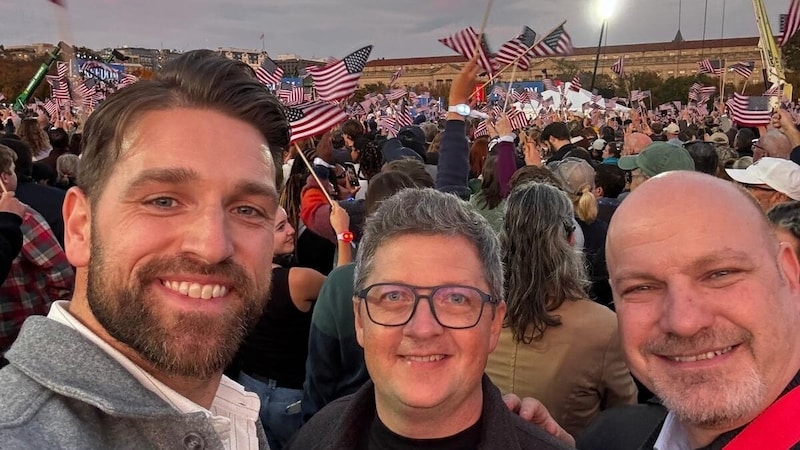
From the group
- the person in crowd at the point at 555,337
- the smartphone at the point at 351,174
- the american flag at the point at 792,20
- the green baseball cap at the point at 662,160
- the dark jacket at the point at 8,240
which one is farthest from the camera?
the american flag at the point at 792,20

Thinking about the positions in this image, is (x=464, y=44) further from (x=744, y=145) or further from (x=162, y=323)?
(x=162, y=323)

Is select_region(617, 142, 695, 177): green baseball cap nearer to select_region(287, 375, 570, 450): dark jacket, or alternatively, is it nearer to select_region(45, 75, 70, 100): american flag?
select_region(287, 375, 570, 450): dark jacket

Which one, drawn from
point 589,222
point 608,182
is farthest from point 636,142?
point 589,222

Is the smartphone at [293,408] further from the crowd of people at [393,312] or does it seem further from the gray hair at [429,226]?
Result: the gray hair at [429,226]

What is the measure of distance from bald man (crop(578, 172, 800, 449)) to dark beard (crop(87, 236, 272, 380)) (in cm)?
128

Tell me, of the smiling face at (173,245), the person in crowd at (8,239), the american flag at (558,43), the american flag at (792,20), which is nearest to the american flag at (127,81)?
the smiling face at (173,245)

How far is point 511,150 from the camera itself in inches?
219

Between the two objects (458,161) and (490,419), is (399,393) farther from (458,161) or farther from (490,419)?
(458,161)

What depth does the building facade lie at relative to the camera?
87938mm

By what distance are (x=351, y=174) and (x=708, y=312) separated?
6.84m

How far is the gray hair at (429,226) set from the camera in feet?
6.87

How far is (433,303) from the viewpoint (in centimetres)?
201

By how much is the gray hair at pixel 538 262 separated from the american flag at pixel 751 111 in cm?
1140

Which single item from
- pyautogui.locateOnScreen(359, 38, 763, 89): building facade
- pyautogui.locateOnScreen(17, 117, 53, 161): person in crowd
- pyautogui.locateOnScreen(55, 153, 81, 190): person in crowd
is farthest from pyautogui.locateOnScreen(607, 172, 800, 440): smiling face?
pyautogui.locateOnScreen(359, 38, 763, 89): building facade
